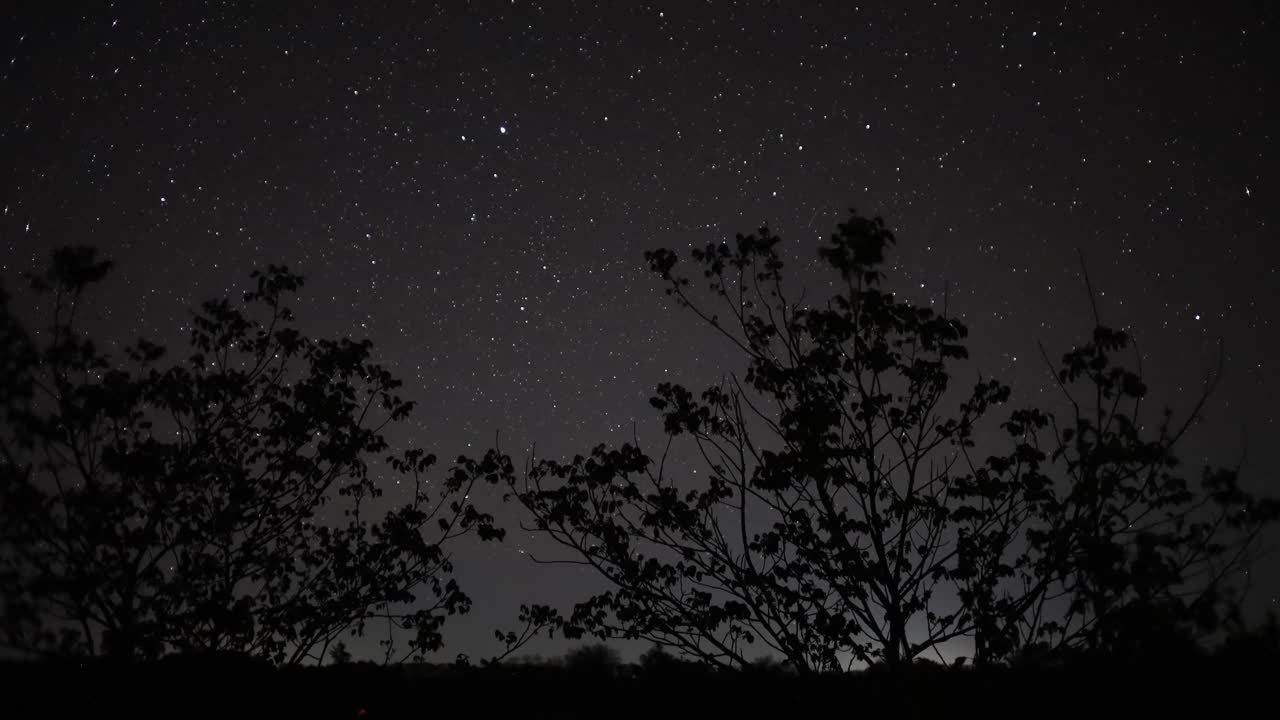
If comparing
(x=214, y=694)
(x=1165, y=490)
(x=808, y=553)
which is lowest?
(x=214, y=694)

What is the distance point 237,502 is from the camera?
7.93 metres

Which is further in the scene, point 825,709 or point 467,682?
point 467,682

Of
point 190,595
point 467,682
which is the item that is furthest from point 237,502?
point 467,682

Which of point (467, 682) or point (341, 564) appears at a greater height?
point (341, 564)

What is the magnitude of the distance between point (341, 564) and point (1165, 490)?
29.2 feet

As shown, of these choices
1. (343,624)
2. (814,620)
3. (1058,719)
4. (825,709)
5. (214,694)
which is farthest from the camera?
(343,624)

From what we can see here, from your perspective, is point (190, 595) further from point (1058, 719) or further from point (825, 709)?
point (1058, 719)

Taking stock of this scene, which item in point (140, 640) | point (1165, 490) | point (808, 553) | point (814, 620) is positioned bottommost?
point (140, 640)

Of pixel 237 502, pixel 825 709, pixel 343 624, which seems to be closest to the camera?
pixel 825 709

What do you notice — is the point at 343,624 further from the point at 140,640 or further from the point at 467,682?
the point at 140,640

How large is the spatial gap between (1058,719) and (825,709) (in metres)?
1.77

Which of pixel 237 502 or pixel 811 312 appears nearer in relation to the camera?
pixel 811 312

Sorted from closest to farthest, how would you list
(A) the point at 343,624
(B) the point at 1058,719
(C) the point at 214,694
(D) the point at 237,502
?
(B) the point at 1058,719 → (C) the point at 214,694 → (D) the point at 237,502 → (A) the point at 343,624

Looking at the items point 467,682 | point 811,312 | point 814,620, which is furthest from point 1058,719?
point 467,682
